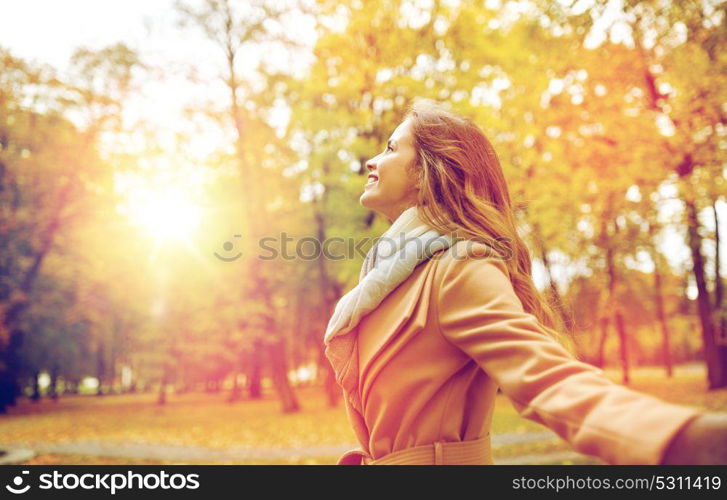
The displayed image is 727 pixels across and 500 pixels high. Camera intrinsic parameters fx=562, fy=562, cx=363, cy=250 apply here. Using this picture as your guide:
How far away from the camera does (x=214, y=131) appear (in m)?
16.9

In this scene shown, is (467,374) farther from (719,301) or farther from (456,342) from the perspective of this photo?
(719,301)

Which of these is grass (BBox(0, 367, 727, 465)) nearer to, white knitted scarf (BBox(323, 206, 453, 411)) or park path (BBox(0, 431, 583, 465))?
park path (BBox(0, 431, 583, 465))

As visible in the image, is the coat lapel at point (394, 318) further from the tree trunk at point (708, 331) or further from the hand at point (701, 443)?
the tree trunk at point (708, 331)

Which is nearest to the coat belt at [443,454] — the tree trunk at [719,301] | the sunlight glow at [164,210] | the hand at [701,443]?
the hand at [701,443]

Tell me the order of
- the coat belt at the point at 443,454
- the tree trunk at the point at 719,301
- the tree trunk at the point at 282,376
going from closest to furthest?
the coat belt at the point at 443,454 → the tree trunk at the point at 719,301 → the tree trunk at the point at 282,376

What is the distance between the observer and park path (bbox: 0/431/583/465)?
10734 millimetres

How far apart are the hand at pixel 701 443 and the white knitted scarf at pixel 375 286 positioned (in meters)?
0.77

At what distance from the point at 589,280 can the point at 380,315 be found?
25.4 metres

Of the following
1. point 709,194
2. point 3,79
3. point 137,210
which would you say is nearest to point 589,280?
point 709,194

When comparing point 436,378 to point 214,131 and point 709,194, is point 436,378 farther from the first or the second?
point 214,131

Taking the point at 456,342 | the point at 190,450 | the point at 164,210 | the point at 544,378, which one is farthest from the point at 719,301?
the point at 544,378

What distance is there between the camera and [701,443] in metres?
0.93

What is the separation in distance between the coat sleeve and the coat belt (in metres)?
0.29

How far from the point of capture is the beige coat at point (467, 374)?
104cm
